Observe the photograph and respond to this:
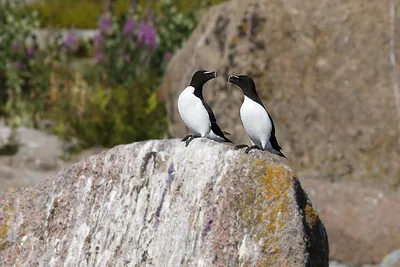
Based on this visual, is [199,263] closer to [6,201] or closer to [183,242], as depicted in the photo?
[183,242]

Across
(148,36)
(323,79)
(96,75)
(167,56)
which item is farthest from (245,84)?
(96,75)

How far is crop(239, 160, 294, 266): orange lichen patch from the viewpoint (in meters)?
5.20

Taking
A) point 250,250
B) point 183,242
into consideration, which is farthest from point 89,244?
point 250,250

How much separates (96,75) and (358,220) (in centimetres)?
694

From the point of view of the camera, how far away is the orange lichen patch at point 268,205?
5.20 metres

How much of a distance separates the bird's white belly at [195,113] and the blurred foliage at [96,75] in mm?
7676

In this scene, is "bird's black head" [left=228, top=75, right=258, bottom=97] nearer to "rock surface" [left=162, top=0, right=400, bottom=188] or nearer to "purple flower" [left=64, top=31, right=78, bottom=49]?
"rock surface" [left=162, top=0, right=400, bottom=188]

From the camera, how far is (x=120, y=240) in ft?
18.7

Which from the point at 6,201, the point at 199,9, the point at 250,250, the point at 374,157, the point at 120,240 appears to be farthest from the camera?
the point at 199,9

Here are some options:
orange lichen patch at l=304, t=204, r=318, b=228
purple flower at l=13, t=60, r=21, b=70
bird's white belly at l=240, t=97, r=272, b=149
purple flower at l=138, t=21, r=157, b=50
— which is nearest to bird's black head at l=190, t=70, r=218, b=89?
bird's white belly at l=240, t=97, r=272, b=149

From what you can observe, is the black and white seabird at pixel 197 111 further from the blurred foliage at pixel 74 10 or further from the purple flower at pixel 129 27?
the blurred foliage at pixel 74 10

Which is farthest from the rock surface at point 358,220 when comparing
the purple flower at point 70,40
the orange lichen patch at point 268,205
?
the purple flower at point 70,40

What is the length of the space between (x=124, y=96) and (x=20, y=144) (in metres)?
1.66

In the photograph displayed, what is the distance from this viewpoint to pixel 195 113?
594 cm
